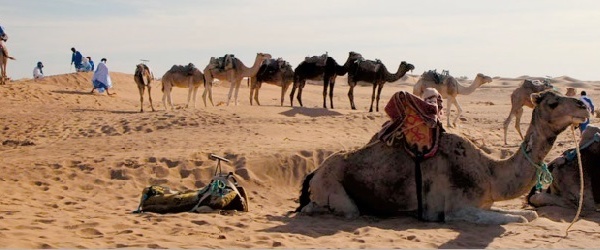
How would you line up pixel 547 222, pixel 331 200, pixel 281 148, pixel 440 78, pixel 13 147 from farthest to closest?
pixel 440 78 < pixel 13 147 < pixel 281 148 < pixel 331 200 < pixel 547 222

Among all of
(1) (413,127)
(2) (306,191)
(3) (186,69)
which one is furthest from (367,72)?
(1) (413,127)

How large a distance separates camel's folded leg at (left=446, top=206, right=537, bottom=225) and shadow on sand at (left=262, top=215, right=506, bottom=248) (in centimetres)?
8

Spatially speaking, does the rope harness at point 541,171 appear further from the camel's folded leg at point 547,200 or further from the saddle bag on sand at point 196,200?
the saddle bag on sand at point 196,200

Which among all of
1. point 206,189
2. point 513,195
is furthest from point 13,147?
point 513,195

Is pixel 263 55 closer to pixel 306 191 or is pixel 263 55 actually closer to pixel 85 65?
pixel 85 65

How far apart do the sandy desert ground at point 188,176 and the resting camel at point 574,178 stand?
219 millimetres

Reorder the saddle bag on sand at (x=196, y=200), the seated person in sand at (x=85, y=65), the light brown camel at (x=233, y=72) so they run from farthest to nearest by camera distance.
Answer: the seated person in sand at (x=85, y=65)
the light brown camel at (x=233, y=72)
the saddle bag on sand at (x=196, y=200)

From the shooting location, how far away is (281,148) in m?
14.3

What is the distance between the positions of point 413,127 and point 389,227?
1.06 m

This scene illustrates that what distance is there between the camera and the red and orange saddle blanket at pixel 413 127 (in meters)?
8.44

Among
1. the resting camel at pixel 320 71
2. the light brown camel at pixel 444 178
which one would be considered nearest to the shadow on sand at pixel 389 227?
the light brown camel at pixel 444 178

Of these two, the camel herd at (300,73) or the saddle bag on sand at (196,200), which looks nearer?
the saddle bag on sand at (196,200)

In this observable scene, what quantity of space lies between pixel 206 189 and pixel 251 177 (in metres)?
3.45

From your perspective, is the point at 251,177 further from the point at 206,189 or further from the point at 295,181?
the point at 206,189
